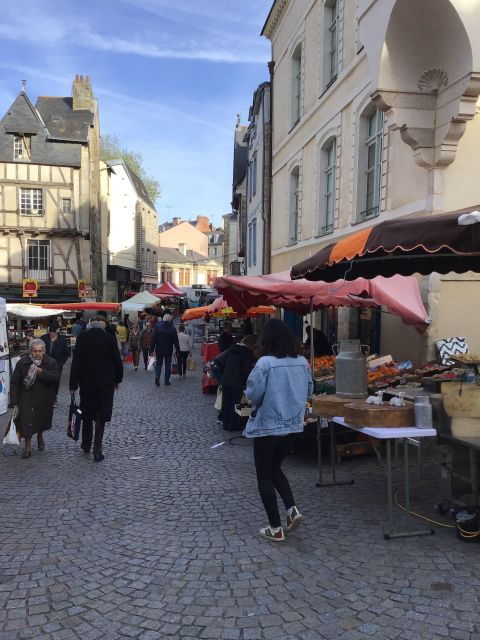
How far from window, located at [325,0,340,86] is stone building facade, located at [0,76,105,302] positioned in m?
19.8

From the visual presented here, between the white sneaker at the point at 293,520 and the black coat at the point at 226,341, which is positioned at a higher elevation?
the black coat at the point at 226,341

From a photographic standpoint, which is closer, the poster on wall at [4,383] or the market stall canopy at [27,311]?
the poster on wall at [4,383]

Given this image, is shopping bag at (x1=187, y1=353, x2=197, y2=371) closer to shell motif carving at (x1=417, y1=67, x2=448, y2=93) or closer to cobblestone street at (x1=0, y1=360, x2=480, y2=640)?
cobblestone street at (x1=0, y1=360, x2=480, y2=640)

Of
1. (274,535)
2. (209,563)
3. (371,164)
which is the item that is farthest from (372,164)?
(209,563)

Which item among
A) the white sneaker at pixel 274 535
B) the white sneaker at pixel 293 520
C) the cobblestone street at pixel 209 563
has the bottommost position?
the cobblestone street at pixel 209 563

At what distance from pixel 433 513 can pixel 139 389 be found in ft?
28.9

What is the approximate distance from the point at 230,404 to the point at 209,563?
4.28 meters

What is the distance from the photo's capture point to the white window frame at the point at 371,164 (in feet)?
31.4

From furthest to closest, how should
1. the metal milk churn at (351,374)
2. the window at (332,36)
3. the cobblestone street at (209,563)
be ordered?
the window at (332,36) → the metal milk churn at (351,374) → the cobblestone street at (209,563)

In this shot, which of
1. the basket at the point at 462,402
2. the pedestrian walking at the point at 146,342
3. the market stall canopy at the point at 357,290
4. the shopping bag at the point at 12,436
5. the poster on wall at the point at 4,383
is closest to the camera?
the basket at the point at 462,402

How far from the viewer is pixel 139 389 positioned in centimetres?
1228

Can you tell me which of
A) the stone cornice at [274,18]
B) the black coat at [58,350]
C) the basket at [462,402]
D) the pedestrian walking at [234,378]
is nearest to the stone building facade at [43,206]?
the stone cornice at [274,18]

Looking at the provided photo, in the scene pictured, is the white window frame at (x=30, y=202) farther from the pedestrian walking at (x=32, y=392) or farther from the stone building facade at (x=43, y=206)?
the pedestrian walking at (x=32, y=392)

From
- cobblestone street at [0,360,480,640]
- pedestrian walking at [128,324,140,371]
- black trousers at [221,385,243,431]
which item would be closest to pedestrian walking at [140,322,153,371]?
pedestrian walking at [128,324,140,371]
